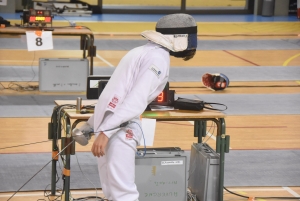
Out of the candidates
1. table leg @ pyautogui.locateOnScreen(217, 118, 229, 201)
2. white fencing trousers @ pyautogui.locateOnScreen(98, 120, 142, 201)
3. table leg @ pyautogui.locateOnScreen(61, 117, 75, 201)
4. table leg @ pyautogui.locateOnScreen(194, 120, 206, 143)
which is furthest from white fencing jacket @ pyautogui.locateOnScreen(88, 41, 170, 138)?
table leg @ pyautogui.locateOnScreen(194, 120, 206, 143)

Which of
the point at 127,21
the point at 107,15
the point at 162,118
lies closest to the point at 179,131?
the point at 162,118

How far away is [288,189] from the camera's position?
718 centimetres

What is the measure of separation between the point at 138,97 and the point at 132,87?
162 millimetres

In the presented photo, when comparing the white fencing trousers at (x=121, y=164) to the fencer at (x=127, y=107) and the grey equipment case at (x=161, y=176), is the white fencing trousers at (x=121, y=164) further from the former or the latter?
the grey equipment case at (x=161, y=176)

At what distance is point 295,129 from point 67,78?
379cm

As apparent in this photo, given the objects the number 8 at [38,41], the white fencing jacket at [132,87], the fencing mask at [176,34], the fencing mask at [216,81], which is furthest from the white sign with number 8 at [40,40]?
the white fencing jacket at [132,87]

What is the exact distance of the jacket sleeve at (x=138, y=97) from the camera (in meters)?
5.18

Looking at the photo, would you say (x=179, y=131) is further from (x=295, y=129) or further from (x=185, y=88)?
(x=185, y=88)

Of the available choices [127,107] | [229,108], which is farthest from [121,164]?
[229,108]

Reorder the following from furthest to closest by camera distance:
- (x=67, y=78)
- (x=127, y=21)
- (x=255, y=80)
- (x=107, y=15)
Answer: (x=107, y=15), (x=127, y=21), (x=255, y=80), (x=67, y=78)

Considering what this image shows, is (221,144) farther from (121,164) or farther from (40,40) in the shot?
(40,40)

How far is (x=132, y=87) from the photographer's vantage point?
5320mm

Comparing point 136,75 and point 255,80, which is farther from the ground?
point 136,75

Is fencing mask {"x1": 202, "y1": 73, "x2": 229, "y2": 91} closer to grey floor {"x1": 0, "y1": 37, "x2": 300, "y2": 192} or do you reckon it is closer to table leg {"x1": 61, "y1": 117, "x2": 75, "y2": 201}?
grey floor {"x1": 0, "y1": 37, "x2": 300, "y2": 192}
